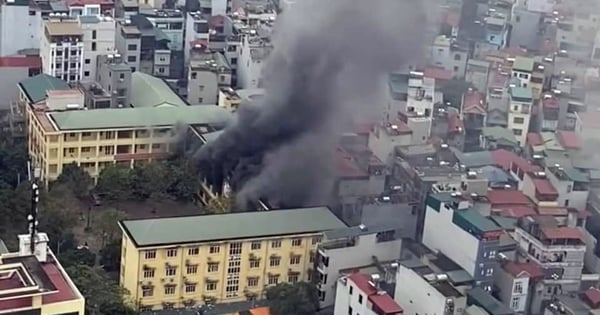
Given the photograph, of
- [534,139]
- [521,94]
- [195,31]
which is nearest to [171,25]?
[195,31]

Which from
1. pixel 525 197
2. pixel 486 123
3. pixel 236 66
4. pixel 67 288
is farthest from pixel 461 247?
pixel 236 66

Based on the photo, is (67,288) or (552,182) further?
(552,182)

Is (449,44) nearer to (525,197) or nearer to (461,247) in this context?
(525,197)

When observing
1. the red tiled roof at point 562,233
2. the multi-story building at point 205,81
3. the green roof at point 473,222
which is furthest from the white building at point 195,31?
the red tiled roof at point 562,233

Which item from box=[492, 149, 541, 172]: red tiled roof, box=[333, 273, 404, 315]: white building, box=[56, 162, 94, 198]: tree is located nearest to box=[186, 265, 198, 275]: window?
box=[333, 273, 404, 315]: white building

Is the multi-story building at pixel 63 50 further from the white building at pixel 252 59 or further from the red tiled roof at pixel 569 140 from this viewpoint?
the red tiled roof at pixel 569 140

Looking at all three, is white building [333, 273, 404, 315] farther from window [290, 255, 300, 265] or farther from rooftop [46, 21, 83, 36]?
rooftop [46, 21, 83, 36]
